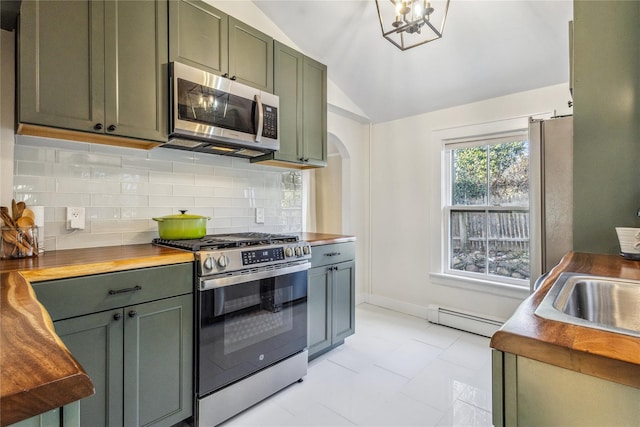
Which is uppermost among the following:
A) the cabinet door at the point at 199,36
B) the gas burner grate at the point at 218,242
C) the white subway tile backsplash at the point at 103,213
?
the cabinet door at the point at 199,36

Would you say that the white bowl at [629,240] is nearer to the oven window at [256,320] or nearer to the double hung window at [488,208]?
the double hung window at [488,208]

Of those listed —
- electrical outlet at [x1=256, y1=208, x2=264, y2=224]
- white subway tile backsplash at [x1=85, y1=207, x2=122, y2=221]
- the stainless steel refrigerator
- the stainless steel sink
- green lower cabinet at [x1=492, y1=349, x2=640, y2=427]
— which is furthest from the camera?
electrical outlet at [x1=256, y1=208, x2=264, y2=224]

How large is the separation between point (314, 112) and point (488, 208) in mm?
1910

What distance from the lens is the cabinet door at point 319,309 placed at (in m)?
2.35

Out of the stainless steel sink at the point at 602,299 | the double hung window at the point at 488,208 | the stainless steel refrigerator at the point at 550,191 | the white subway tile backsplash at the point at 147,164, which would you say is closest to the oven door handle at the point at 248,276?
the white subway tile backsplash at the point at 147,164

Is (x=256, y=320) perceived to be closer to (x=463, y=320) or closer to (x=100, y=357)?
(x=100, y=357)

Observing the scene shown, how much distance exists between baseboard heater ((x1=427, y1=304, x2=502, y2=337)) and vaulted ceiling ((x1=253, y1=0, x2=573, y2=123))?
6.75ft

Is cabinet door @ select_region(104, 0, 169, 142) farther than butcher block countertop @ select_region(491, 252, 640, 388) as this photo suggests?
Yes

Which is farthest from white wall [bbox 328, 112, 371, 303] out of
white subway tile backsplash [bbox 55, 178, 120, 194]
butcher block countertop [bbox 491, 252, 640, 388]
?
butcher block countertop [bbox 491, 252, 640, 388]

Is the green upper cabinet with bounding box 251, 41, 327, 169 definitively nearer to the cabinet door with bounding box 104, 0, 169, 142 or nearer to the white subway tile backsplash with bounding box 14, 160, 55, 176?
the cabinet door with bounding box 104, 0, 169, 142

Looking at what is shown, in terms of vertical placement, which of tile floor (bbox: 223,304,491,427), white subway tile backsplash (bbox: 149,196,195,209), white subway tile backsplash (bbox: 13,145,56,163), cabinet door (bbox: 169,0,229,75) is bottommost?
tile floor (bbox: 223,304,491,427)

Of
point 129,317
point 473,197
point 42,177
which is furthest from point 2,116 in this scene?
point 473,197

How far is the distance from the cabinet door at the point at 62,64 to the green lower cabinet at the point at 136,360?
3.10ft

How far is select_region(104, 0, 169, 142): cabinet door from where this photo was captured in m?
1.62
